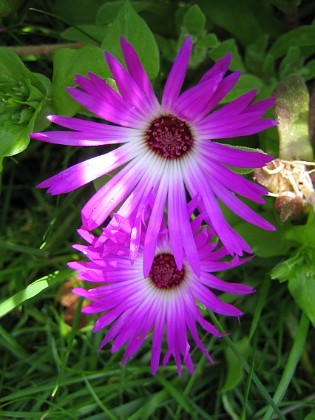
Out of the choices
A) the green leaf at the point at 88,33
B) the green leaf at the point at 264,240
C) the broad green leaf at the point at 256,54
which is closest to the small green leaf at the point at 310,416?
the green leaf at the point at 264,240

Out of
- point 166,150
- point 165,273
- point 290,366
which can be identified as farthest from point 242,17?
point 290,366

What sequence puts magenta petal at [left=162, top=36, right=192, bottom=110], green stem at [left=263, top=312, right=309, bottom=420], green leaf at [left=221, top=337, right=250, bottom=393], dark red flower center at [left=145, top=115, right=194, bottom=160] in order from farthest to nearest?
green leaf at [left=221, top=337, right=250, bottom=393] < green stem at [left=263, top=312, right=309, bottom=420] < dark red flower center at [left=145, top=115, right=194, bottom=160] < magenta petal at [left=162, top=36, right=192, bottom=110]

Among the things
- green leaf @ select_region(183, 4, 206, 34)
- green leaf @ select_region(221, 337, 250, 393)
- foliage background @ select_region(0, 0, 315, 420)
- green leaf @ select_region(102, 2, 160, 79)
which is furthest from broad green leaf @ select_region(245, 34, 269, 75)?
green leaf @ select_region(221, 337, 250, 393)

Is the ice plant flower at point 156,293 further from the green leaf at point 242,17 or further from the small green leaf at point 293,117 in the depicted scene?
the green leaf at point 242,17

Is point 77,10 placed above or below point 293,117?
above

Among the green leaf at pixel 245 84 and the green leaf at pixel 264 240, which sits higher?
the green leaf at pixel 245 84

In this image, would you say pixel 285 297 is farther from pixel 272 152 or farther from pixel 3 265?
pixel 3 265

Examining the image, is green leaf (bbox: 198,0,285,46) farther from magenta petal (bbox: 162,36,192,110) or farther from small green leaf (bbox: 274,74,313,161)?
magenta petal (bbox: 162,36,192,110)

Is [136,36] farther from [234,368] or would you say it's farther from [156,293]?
[234,368]
